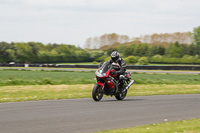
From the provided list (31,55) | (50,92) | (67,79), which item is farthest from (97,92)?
(31,55)

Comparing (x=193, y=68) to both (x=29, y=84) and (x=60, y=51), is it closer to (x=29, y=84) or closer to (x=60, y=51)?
(x=29, y=84)

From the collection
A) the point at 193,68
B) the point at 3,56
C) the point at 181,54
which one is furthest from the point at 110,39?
the point at 193,68

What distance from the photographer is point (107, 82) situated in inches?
456

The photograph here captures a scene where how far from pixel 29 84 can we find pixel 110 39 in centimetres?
11932

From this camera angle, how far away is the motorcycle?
1135 cm

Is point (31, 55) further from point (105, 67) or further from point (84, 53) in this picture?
point (105, 67)

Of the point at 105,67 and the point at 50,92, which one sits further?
the point at 50,92

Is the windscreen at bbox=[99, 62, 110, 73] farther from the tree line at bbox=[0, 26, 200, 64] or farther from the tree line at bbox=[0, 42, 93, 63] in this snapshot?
the tree line at bbox=[0, 42, 93, 63]

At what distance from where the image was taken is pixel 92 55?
9200 centimetres

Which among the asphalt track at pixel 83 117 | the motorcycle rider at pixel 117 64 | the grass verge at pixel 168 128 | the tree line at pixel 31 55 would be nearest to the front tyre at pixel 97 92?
the motorcycle rider at pixel 117 64

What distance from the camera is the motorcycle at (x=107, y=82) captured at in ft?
37.2

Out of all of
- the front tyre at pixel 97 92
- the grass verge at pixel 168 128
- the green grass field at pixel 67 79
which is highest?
the front tyre at pixel 97 92

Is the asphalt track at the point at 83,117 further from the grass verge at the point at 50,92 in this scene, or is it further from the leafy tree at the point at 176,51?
the leafy tree at the point at 176,51

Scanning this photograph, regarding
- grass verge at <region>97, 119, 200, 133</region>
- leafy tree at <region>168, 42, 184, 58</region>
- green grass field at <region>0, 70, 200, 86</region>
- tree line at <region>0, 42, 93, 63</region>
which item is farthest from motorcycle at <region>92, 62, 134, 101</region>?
leafy tree at <region>168, 42, 184, 58</region>
